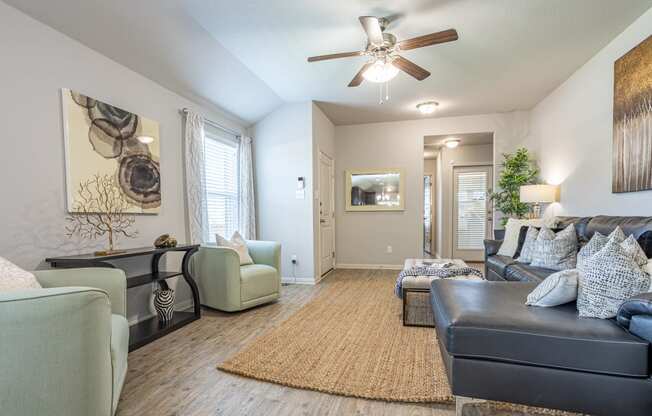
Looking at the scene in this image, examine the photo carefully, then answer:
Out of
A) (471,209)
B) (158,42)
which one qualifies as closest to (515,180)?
(471,209)

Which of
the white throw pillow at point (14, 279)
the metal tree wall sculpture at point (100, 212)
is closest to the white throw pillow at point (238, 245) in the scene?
the metal tree wall sculpture at point (100, 212)

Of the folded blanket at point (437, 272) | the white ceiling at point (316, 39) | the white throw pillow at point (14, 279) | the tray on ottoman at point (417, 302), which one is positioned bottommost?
the tray on ottoman at point (417, 302)

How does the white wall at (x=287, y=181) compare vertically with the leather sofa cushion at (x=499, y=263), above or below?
above

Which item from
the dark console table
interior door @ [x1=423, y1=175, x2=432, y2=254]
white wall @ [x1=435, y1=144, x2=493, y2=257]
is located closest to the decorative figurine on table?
the dark console table

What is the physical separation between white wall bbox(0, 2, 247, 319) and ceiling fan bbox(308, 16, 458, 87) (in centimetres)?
185

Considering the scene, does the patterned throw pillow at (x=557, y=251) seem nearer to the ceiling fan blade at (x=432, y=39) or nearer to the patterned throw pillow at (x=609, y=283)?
the patterned throw pillow at (x=609, y=283)

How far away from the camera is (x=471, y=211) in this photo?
6.39 m

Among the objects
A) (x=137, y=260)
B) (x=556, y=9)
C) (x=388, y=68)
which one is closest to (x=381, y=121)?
(x=388, y=68)

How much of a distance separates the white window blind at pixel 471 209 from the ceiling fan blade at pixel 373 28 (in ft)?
15.5

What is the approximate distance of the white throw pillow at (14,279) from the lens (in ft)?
4.78

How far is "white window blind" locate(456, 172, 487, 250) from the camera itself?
635 centimetres

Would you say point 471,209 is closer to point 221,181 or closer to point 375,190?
point 375,190

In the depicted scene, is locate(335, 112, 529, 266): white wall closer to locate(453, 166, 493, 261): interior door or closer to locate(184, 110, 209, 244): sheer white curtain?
locate(453, 166, 493, 261): interior door

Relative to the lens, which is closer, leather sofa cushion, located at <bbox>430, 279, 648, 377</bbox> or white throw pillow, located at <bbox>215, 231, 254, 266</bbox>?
leather sofa cushion, located at <bbox>430, 279, 648, 377</bbox>
